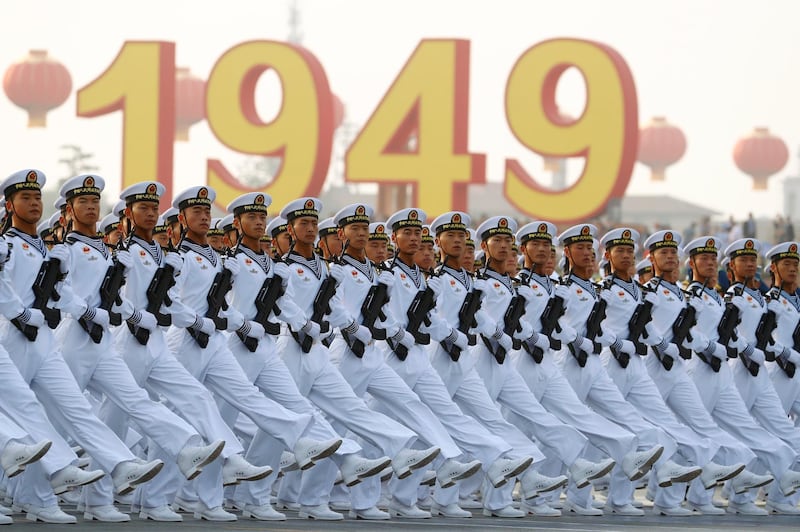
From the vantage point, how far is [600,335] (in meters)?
14.7

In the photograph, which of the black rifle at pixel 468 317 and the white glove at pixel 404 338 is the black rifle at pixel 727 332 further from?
the white glove at pixel 404 338

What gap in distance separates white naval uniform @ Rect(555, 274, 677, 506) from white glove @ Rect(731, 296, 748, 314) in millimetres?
1276

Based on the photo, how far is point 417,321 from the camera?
1372 centimetres

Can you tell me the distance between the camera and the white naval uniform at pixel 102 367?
11.9 meters

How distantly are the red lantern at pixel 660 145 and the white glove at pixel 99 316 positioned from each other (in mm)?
77648

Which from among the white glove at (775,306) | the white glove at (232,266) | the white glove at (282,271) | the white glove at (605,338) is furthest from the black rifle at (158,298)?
the white glove at (775,306)

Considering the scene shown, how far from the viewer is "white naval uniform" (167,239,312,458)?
1255 cm

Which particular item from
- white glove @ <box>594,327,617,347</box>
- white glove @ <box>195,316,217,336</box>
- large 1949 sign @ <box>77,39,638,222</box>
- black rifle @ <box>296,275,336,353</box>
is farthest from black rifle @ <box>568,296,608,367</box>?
large 1949 sign @ <box>77,39,638,222</box>

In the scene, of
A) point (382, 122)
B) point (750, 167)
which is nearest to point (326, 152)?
point (382, 122)

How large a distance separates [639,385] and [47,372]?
5087mm

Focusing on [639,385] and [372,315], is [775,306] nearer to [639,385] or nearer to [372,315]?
[639,385]

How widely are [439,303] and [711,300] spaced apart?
8.64 ft

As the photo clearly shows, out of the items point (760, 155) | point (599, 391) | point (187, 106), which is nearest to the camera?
point (599, 391)

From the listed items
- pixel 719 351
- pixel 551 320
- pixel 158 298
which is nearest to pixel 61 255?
pixel 158 298
